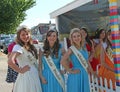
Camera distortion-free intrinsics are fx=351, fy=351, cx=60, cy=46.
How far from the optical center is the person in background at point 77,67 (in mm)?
5535

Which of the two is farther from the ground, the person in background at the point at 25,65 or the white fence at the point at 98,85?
the person in background at the point at 25,65

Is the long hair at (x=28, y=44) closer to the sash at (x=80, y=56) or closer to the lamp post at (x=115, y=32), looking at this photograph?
the sash at (x=80, y=56)

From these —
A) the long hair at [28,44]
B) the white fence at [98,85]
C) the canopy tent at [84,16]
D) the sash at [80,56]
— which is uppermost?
the canopy tent at [84,16]

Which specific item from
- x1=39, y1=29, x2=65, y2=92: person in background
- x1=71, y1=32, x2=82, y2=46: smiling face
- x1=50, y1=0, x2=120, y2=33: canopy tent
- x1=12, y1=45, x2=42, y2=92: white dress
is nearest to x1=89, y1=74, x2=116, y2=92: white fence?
x1=39, y1=29, x2=65, y2=92: person in background

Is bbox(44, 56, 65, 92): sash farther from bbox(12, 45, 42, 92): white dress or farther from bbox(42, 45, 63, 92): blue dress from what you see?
bbox(12, 45, 42, 92): white dress

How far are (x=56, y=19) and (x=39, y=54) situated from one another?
13.0 ft

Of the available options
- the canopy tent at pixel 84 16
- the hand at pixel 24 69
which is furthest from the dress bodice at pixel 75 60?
the canopy tent at pixel 84 16

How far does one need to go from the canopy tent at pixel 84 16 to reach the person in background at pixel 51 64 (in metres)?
2.62

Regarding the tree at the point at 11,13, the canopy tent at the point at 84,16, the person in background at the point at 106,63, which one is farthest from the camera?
the tree at the point at 11,13

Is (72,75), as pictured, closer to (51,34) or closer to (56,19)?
(51,34)

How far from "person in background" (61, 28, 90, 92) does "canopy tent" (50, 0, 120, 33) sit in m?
2.57

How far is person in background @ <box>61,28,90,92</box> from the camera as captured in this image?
554 cm

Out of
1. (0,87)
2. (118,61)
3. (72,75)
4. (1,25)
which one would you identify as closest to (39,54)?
(72,75)

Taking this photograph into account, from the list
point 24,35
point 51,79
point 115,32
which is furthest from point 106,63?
point 115,32
